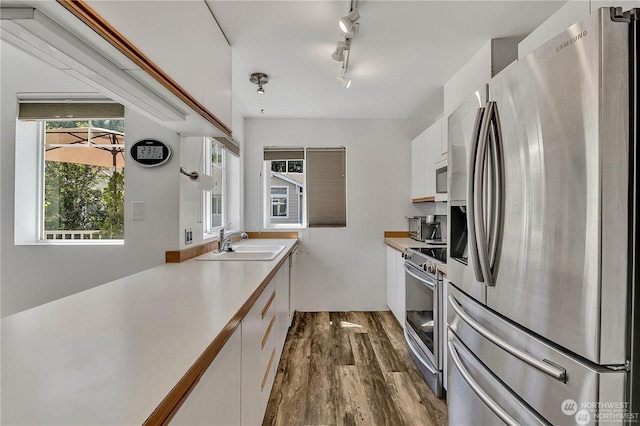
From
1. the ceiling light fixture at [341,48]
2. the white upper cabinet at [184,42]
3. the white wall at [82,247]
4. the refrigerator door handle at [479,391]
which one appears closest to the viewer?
the white upper cabinet at [184,42]

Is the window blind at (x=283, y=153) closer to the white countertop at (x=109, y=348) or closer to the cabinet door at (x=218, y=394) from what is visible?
the white countertop at (x=109, y=348)

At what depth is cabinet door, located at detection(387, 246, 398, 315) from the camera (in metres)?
3.34

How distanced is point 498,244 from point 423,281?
1.16 meters

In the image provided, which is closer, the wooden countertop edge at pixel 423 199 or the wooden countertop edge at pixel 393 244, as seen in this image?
the wooden countertop edge at pixel 393 244

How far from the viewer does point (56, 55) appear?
92 centimetres

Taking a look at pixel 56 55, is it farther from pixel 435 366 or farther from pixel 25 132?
pixel 435 366

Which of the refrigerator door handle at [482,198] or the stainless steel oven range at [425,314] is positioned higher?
the refrigerator door handle at [482,198]

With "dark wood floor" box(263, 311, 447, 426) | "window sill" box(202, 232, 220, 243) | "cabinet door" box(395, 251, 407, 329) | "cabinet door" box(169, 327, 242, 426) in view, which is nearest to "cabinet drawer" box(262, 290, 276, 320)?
"cabinet door" box(169, 327, 242, 426)

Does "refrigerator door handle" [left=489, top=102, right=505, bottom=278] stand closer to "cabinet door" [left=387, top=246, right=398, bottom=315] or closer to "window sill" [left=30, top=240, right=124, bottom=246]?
"cabinet door" [left=387, top=246, right=398, bottom=315]

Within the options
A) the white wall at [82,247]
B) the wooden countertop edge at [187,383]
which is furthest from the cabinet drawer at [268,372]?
the white wall at [82,247]

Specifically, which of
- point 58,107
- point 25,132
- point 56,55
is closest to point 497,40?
point 56,55

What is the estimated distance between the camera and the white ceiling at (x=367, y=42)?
1.68m

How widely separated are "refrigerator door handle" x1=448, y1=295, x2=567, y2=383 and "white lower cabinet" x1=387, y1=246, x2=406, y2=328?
1.57 m

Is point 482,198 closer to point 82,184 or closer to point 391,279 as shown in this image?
point 391,279
